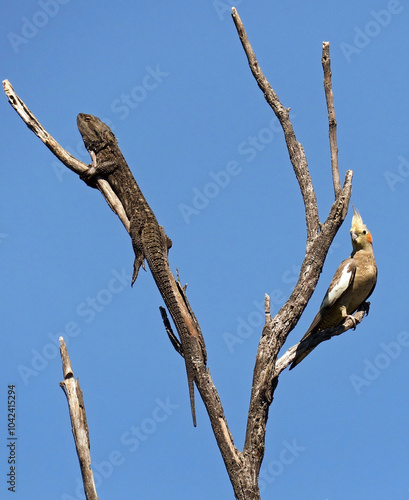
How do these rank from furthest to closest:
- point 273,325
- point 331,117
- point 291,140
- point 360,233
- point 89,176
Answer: point 89,176 < point 360,233 < point 291,140 < point 331,117 < point 273,325

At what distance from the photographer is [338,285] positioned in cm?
886

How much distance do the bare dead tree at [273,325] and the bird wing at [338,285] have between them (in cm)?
33

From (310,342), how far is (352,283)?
122 centimetres

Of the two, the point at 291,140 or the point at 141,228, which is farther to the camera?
the point at 141,228

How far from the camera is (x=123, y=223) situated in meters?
9.75

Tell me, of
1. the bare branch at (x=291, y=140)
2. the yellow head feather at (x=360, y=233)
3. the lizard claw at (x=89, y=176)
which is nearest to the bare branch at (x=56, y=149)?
the lizard claw at (x=89, y=176)

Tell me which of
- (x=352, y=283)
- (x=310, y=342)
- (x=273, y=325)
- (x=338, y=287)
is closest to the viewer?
(x=273, y=325)

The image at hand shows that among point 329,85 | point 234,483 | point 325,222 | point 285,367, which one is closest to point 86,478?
point 234,483

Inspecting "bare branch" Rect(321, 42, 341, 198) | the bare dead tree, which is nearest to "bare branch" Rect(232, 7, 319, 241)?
the bare dead tree

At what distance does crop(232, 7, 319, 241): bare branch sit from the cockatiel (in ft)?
3.34

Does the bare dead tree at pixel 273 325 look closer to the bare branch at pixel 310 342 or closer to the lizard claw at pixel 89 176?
the bare branch at pixel 310 342

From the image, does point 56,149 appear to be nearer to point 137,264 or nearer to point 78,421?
point 137,264

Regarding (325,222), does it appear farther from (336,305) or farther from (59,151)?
(59,151)

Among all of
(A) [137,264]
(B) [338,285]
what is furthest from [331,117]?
(A) [137,264]
